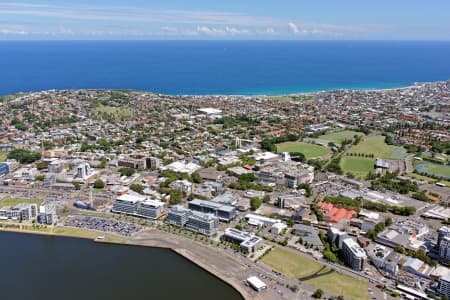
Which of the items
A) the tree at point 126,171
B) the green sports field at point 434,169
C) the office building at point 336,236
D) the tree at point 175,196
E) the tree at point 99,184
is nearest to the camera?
the office building at point 336,236

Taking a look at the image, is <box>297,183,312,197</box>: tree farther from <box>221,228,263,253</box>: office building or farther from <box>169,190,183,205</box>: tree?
<box>169,190,183,205</box>: tree

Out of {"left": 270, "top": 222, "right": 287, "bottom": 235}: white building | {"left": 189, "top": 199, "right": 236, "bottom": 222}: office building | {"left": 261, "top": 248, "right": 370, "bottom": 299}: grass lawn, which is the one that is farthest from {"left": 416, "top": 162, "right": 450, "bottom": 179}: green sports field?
{"left": 261, "top": 248, "right": 370, "bottom": 299}: grass lawn

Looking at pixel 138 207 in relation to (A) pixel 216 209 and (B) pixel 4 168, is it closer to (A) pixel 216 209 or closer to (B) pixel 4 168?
(A) pixel 216 209

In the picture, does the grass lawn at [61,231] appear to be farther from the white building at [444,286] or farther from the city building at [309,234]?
the white building at [444,286]

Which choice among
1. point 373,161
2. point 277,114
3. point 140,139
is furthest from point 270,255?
point 277,114

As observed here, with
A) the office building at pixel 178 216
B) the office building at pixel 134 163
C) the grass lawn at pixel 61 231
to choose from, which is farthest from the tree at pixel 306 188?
the grass lawn at pixel 61 231

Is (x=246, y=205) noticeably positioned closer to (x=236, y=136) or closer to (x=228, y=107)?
(x=236, y=136)
